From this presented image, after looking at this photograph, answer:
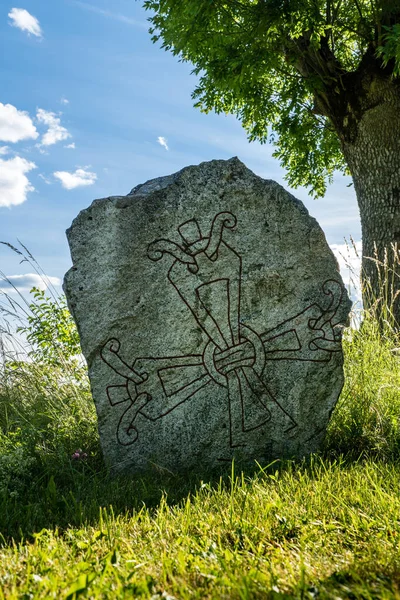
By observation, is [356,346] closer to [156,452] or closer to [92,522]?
[156,452]

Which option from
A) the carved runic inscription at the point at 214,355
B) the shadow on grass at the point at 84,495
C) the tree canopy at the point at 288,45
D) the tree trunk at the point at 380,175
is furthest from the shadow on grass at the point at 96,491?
the tree canopy at the point at 288,45

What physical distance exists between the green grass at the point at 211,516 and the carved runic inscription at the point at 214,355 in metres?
0.41

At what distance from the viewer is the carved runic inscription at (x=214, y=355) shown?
405 centimetres

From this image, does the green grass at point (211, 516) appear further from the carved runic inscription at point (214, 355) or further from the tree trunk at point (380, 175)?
the tree trunk at point (380, 175)

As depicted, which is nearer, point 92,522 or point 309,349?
point 92,522

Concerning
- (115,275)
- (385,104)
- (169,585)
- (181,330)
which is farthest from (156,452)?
(385,104)

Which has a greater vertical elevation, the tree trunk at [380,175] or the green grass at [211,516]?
the tree trunk at [380,175]

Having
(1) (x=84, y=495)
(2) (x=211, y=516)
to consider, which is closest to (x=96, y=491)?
(1) (x=84, y=495)

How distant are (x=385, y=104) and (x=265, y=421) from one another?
5646mm

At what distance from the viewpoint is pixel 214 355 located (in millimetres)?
4086

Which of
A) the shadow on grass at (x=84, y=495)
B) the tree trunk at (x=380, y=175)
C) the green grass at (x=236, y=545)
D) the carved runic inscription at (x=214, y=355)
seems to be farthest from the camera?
the tree trunk at (x=380, y=175)

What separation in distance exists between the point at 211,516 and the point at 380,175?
6.18m

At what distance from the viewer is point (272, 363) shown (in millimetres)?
Result: 4145

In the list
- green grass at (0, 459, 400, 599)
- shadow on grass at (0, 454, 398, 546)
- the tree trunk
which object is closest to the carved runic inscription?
shadow on grass at (0, 454, 398, 546)
